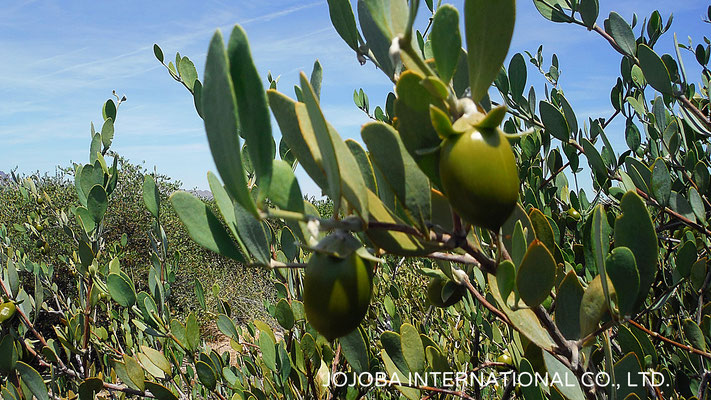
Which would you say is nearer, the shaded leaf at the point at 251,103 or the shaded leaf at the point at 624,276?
the shaded leaf at the point at 251,103

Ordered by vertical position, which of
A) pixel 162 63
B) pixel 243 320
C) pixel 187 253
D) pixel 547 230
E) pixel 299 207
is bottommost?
pixel 243 320

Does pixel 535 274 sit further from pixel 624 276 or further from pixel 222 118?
pixel 222 118

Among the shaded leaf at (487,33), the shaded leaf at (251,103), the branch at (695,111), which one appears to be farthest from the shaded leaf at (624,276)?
the branch at (695,111)

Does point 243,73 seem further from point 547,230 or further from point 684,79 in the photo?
point 684,79

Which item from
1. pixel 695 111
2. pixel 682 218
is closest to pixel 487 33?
pixel 682 218

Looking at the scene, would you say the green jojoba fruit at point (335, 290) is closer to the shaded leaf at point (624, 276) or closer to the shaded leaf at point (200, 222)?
the shaded leaf at point (200, 222)

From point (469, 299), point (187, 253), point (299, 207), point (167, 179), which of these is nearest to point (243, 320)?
point (187, 253)

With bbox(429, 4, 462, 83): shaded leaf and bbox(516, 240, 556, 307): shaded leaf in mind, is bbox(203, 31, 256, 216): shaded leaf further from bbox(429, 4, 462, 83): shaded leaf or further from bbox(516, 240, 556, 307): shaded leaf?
bbox(516, 240, 556, 307): shaded leaf

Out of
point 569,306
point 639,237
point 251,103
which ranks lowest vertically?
point 569,306

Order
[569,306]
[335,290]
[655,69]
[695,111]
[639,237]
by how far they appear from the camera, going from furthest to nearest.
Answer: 1. [695,111]
2. [655,69]
3. [569,306]
4. [639,237]
5. [335,290]

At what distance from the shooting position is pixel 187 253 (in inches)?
456

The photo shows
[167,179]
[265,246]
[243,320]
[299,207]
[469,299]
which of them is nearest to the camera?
[299,207]

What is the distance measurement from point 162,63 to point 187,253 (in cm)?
1057

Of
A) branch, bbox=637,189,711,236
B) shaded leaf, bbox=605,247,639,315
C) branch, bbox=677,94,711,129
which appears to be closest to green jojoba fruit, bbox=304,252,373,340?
shaded leaf, bbox=605,247,639,315
